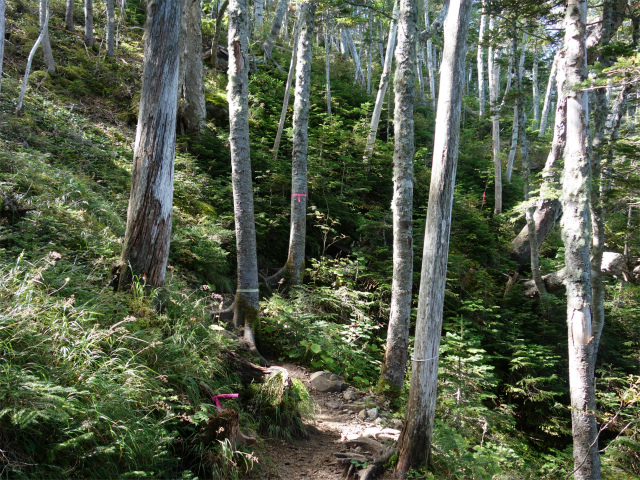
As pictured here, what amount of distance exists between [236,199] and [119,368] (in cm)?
387

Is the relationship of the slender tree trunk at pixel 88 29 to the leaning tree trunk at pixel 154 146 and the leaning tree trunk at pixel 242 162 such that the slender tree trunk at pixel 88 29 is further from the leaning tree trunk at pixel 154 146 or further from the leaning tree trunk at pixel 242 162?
the leaning tree trunk at pixel 154 146

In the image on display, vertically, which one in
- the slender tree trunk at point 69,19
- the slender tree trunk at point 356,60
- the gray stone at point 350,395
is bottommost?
the gray stone at point 350,395

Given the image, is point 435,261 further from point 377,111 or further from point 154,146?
point 377,111

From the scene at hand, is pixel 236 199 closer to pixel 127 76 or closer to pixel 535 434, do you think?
pixel 535 434

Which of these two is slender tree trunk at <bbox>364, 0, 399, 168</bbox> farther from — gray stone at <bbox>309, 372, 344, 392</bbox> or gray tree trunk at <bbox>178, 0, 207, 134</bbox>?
gray stone at <bbox>309, 372, 344, 392</bbox>

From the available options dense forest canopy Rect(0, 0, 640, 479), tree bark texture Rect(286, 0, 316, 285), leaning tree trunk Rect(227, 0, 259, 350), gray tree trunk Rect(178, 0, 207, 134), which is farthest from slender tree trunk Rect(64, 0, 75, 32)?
leaning tree trunk Rect(227, 0, 259, 350)

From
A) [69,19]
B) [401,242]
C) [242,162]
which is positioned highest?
[69,19]

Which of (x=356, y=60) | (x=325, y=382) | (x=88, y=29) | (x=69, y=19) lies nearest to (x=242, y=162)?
(x=325, y=382)

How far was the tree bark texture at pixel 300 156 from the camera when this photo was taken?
8094 mm

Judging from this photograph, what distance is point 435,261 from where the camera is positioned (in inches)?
147

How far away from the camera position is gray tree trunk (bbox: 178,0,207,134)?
412 inches

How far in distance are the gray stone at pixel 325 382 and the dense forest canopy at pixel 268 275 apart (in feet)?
1.06

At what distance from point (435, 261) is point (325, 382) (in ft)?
9.91

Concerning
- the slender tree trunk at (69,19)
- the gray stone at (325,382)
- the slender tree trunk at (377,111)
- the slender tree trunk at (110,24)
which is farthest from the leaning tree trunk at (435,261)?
the slender tree trunk at (69,19)
